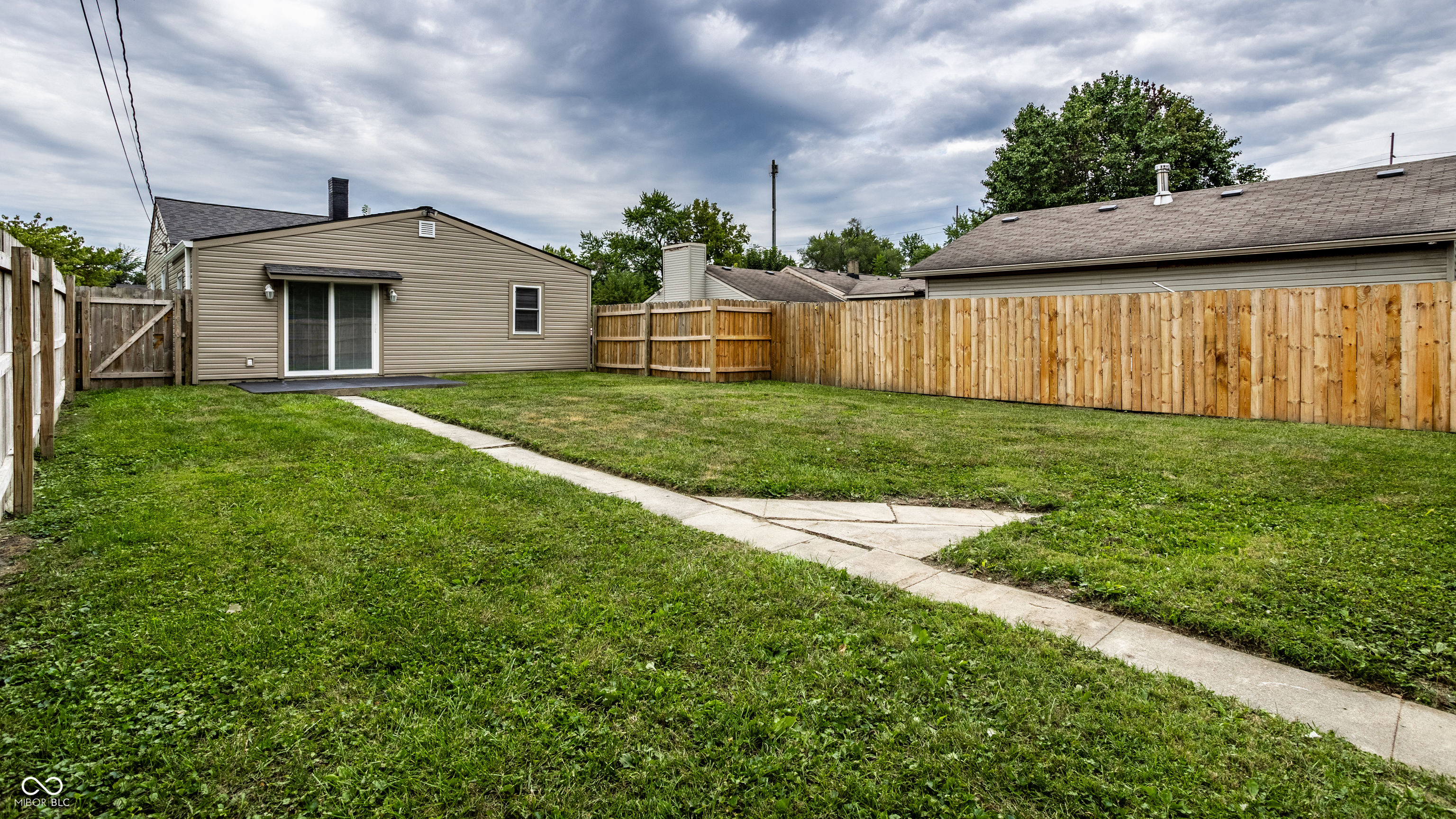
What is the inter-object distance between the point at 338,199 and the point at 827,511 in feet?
50.4

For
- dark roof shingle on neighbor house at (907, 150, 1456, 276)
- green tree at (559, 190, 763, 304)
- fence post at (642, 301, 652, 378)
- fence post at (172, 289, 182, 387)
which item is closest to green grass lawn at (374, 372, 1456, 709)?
fence post at (172, 289, 182, 387)

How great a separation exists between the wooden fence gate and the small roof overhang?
139 cm

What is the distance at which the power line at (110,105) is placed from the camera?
7.77m

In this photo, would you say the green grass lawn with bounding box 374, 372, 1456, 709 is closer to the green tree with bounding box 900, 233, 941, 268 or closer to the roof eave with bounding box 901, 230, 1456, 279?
the roof eave with bounding box 901, 230, 1456, 279

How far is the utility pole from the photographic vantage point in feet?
133

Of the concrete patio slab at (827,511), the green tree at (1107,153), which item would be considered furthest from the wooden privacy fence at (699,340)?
the green tree at (1107,153)

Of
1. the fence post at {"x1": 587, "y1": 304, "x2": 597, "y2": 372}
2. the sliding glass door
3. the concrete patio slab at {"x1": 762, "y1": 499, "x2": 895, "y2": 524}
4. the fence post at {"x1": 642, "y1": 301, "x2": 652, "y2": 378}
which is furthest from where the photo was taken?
the fence post at {"x1": 587, "y1": 304, "x2": 597, "y2": 372}

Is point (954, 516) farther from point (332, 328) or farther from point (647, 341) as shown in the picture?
point (332, 328)

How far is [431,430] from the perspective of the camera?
24.8 feet

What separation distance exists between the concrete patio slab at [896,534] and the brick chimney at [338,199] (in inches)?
602

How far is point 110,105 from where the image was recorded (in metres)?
10.1

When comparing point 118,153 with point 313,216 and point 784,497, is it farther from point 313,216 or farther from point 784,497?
point 784,497

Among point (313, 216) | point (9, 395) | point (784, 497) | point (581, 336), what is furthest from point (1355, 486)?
point (313, 216)

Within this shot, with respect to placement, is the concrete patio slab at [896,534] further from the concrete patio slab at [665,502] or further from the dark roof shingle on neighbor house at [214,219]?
the dark roof shingle on neighbor house at [214,219]
